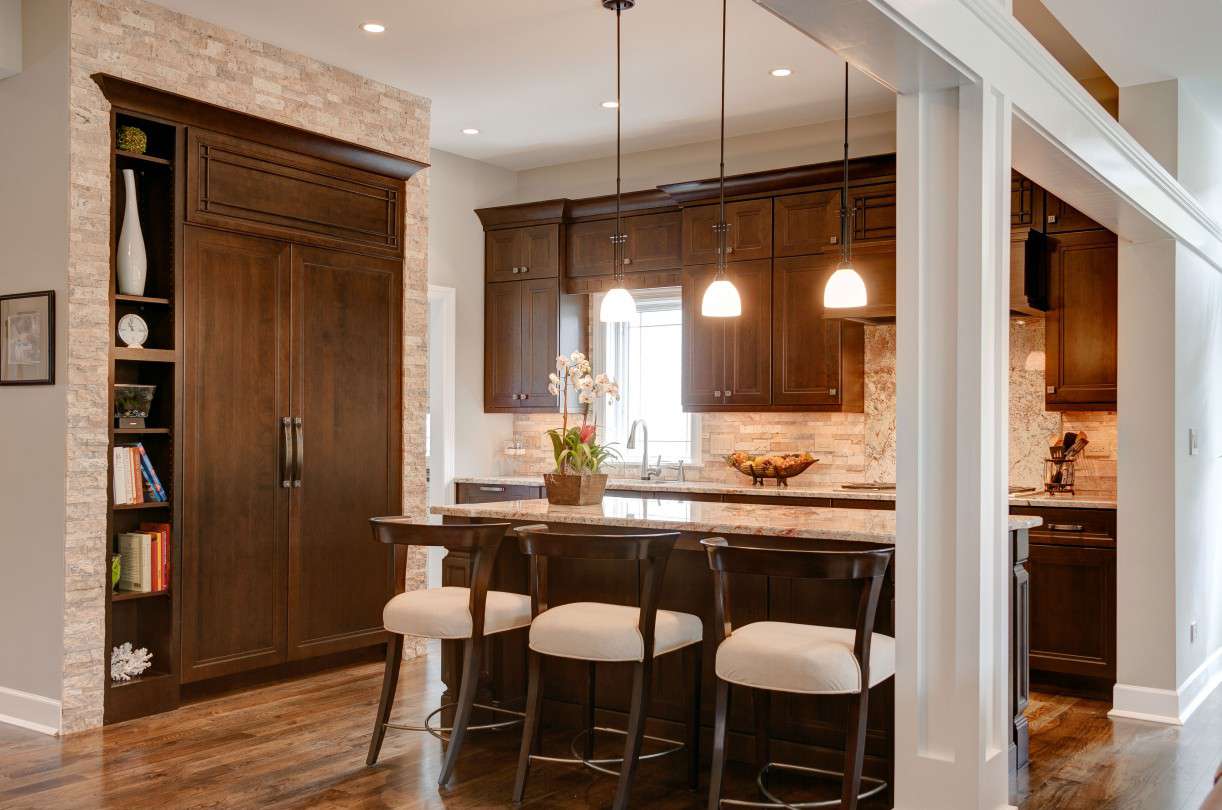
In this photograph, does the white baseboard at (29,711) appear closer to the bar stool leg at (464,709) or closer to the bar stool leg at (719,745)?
the bar stool leg at (464,709)

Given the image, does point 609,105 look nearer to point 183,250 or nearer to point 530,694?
point 183,250

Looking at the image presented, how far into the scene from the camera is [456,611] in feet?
11.8

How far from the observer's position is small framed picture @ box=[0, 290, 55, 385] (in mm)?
4266

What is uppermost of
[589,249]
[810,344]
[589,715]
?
[589,249]

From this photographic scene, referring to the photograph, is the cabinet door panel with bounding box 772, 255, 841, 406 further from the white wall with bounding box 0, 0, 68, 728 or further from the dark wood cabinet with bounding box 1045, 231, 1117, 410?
the white wall with bounding box 0, 0, 68, 728

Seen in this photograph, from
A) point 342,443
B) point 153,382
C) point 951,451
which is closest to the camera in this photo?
point 951,451

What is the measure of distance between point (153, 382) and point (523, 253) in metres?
2.98

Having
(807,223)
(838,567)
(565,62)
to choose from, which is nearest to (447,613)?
(838,567)

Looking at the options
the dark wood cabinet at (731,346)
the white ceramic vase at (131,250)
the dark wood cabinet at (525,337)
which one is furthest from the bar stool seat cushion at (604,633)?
the dark wood cabinet at (525,337)

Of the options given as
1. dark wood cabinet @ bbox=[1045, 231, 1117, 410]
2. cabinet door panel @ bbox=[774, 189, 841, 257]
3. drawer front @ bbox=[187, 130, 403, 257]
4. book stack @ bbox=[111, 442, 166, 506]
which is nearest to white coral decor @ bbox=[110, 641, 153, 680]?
book stack @ bbox=[111, 442, 166, 506]

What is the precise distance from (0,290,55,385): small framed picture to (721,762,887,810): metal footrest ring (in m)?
3.17

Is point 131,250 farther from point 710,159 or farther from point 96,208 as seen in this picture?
point 710,159

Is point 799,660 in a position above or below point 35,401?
below

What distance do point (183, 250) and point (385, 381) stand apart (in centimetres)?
129
